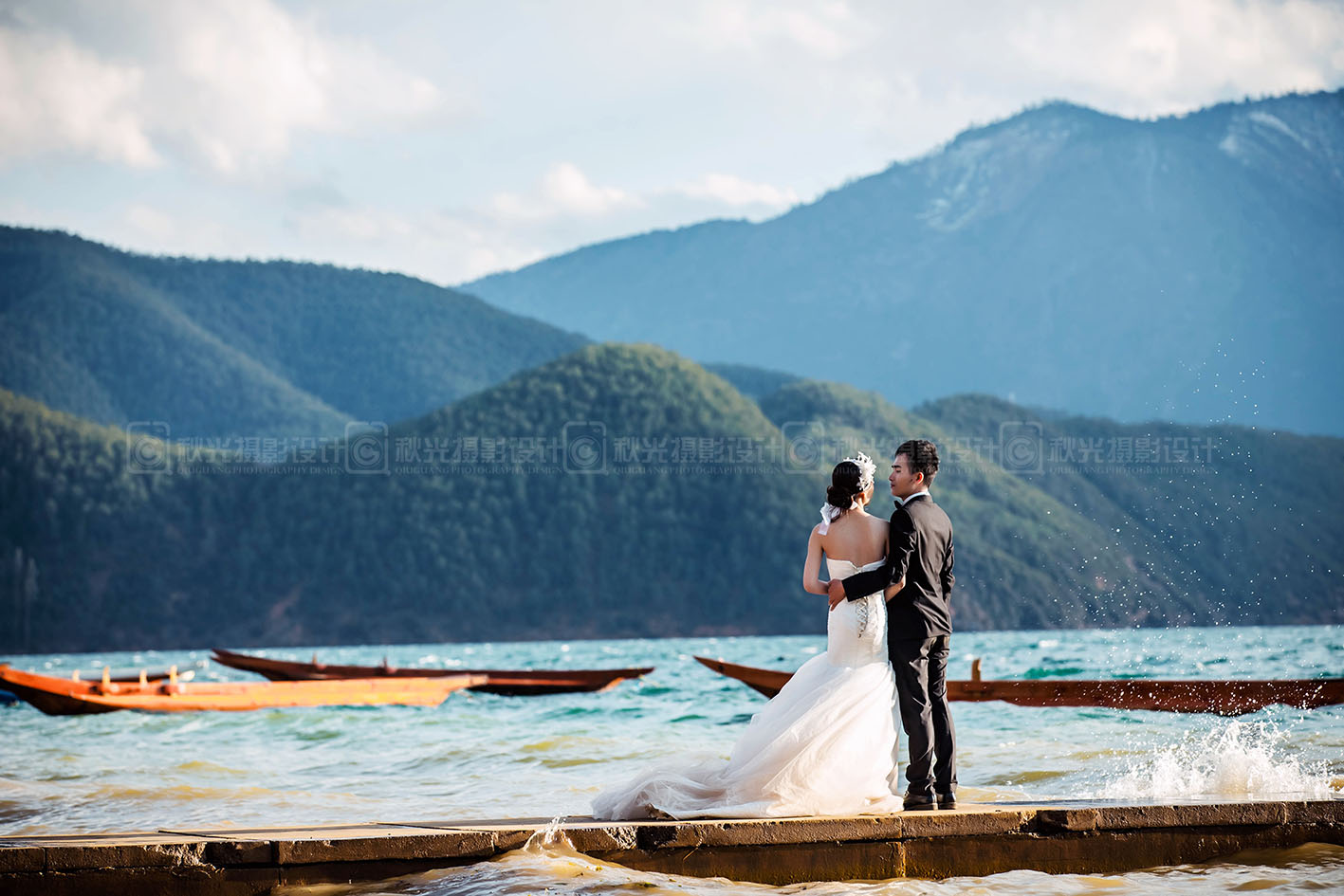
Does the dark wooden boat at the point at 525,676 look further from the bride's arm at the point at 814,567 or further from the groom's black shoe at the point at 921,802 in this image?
the bride's arm at the point at 814,567

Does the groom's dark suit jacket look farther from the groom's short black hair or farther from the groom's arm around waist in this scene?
the groom's short black hair

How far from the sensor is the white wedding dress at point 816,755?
5.81 meters

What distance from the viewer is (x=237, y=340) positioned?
140 meters

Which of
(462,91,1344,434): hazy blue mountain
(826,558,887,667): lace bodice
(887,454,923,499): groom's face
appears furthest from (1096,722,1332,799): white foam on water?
(462,91,1344,434): hazy blue mountain

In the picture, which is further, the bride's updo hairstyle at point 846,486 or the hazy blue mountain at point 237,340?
the hazy blue mountain at point 237,340

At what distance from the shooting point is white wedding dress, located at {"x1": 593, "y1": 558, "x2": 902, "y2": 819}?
229 inches

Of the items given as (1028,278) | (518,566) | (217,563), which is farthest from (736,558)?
(1028,278)

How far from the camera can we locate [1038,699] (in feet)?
45.1

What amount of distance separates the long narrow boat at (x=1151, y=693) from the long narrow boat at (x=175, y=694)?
10.9 meters

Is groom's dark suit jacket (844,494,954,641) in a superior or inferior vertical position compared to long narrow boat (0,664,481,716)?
superior

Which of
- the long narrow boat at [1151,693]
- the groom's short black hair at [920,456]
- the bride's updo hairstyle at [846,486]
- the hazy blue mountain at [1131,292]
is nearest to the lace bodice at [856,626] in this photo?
the bride's updo hairstyle at [846,486]

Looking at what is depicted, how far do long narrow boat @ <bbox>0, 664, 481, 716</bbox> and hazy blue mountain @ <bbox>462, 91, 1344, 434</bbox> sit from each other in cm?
13561

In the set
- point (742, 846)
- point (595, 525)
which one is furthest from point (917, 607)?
point (595, 525)

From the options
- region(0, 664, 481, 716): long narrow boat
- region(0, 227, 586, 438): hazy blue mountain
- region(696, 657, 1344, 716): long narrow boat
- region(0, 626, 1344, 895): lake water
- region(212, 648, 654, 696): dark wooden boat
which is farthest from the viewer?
region(0, 227, 586, 438): hazy blue mountain
